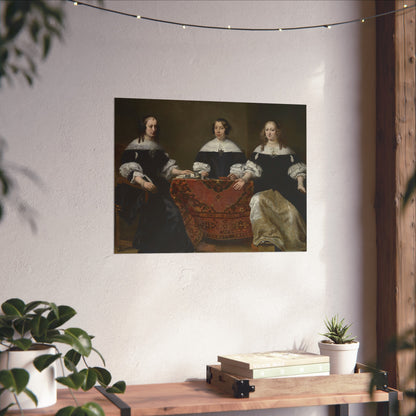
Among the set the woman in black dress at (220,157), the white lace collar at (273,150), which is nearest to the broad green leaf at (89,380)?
the woman in black dress at (220,157)

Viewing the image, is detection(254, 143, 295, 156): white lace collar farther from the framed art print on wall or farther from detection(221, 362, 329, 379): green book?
detection(221, 362, 329, 379): green book

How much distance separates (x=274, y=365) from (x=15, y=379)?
100 centimetres

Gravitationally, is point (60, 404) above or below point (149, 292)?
below

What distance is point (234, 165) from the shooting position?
111 inches

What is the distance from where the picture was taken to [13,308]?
2.25 meters

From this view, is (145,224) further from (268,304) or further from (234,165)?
(268,304)

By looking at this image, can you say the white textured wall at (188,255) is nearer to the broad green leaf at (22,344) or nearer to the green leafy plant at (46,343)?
the green leafy plant at (46,343)

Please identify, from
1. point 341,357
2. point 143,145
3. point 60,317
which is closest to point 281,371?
point 341,357

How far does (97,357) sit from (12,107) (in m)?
1.13

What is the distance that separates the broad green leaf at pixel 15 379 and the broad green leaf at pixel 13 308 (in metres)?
0.28

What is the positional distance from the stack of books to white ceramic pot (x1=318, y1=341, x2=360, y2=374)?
0.32 ft

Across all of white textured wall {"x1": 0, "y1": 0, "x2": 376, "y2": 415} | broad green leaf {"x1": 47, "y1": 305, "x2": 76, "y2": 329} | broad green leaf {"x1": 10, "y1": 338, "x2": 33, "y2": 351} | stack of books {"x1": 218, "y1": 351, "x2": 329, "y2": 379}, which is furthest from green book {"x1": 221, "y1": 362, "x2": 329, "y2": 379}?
broad green leaf {"x1": 10, "y1": 338, "x2": 33, "y2": 351}

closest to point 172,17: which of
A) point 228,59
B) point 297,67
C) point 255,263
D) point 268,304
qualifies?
point 228,59

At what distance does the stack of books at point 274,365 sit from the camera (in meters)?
2.41
